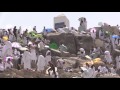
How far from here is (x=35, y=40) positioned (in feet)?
43.7

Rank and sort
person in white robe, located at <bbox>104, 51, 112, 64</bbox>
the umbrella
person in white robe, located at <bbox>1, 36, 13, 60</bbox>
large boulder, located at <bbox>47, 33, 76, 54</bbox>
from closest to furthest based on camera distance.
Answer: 1. person in white robe, located at <bbox>1, 36, 13, 60</bbox>
2. person in white robe, located at <bbox>104, 51, 112, 64</bbox>
3. the umbrella
4. large boulder, located at <bbox>47, 33, 76, 54</bbox>

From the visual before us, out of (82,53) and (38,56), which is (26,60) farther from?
(82,53)

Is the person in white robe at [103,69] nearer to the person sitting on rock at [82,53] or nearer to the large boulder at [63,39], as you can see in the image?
the person sitting on rock at [82,53]

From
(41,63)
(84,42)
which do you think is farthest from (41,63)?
(84,42)

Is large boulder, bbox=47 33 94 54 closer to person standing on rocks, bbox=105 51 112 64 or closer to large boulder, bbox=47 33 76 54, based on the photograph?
large boulder, bbox=47 33 76 54

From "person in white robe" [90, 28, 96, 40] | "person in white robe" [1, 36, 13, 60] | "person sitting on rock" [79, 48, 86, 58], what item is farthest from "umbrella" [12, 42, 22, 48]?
"person in white robe" [90, 28, 96, 40]

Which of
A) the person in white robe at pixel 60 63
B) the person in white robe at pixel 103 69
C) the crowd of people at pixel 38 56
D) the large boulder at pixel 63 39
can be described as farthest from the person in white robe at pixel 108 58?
the large boulder at pixel 63 39

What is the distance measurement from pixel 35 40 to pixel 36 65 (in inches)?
89.6

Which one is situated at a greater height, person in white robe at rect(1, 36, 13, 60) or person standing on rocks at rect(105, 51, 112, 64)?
person in white robe at rect(1, 36, 13, 60)

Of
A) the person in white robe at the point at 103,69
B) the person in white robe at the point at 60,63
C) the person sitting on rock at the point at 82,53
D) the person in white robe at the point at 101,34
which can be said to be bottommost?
the person in white robe at the point at 103,69
